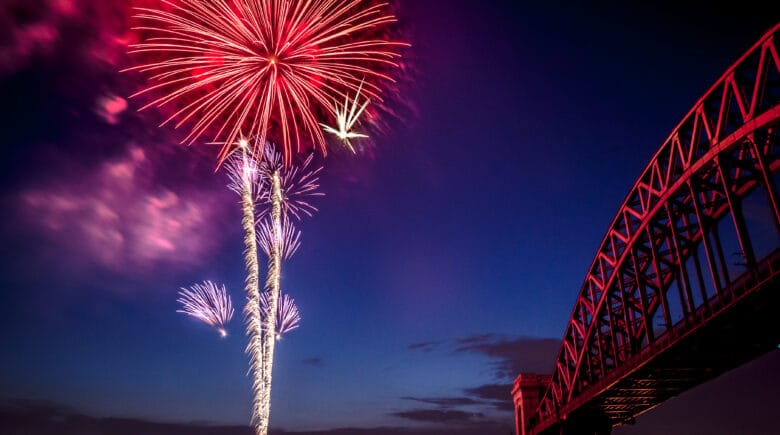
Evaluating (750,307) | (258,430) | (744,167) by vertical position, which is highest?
(744,167)

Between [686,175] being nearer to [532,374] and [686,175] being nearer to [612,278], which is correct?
[612,278]

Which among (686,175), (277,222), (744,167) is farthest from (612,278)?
(277,222)

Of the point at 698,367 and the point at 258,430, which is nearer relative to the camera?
the point at 258,430

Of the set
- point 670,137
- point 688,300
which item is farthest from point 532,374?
point 670,137

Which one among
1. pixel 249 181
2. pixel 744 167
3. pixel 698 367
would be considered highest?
pixel 249 181

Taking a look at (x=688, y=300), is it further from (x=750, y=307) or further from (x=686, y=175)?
(x=686, y=175)

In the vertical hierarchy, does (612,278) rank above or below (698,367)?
above

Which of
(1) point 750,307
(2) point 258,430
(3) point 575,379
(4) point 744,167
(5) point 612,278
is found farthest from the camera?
(3) point 575,379

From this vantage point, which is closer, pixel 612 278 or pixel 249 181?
pixel 249 181

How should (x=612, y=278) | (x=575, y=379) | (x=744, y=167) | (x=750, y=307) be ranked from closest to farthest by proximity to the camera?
1. (x=750, y=307)
2. (x=744, y=167)
3. (x=612, y=278)
4. (x=575, y=379)
